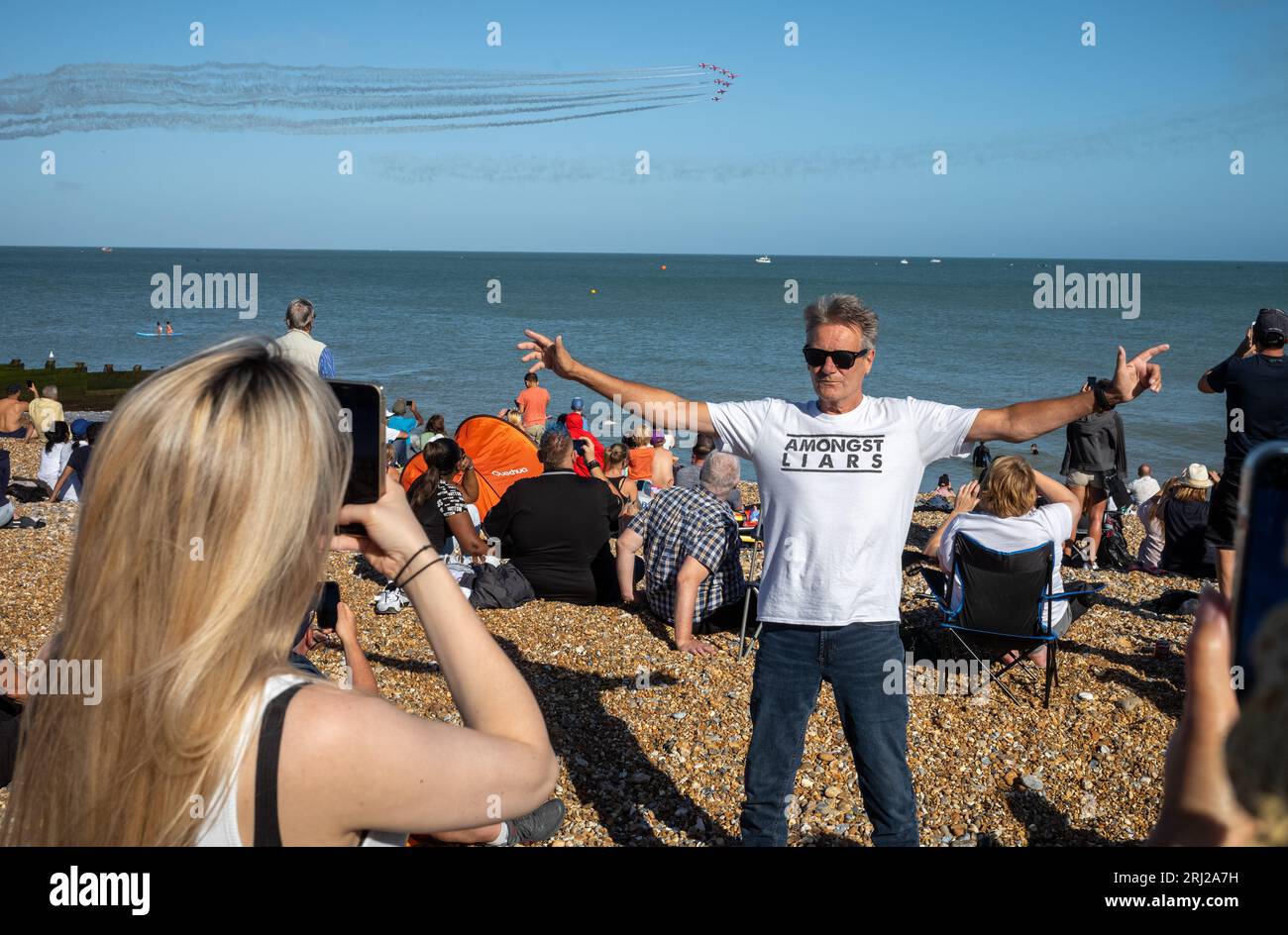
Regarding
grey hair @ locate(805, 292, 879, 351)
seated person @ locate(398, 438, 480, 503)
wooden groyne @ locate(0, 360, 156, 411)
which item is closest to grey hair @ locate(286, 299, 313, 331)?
seated person @ locate(398, 438, 480, 503)

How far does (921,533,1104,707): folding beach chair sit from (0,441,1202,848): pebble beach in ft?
1.14

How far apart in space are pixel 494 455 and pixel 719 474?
145 inches

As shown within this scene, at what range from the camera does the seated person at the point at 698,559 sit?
702 cm

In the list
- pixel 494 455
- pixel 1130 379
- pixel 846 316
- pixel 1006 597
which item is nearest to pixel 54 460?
pixel 494 455

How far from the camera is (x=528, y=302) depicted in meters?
91.9

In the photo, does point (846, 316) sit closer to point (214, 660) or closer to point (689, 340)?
point (214, 660)

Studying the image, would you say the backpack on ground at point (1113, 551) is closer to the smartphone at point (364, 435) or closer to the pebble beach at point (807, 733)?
the pebble beach at point (807, 733)

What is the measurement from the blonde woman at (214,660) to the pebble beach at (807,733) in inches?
135

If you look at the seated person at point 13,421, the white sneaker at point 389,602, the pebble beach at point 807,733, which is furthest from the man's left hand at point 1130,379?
the seated person at point 13,421

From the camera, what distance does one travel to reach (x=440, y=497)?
28.9 feet

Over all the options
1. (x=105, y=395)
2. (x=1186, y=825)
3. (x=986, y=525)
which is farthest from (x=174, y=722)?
(x=105, y=395)
